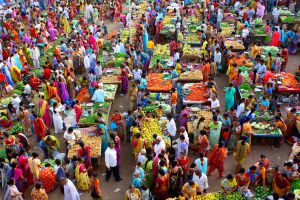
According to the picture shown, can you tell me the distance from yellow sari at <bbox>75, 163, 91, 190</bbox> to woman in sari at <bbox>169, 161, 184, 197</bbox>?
8.26 ft

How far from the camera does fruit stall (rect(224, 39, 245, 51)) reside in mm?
18391

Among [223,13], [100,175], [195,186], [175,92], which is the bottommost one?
[100,175]

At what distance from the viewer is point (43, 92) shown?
48.8 feet

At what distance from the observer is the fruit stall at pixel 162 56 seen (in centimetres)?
1699

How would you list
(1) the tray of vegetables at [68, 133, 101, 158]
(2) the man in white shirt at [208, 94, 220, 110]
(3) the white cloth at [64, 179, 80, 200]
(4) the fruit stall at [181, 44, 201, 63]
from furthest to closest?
(4) the fruit stall at [181, 44, 201, 63], (2) the man in white shirt at [208, 94, 220, 110], (1) the tray of vegetables at [68, 133, 101, 158], (3) the white cloth at [64, 179, 80, 200]

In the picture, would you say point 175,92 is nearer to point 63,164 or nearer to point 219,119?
point 219,119

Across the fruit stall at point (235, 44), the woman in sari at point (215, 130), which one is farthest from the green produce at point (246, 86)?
the fruit stall at point (235, 44)

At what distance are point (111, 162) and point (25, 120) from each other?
14.0 feet

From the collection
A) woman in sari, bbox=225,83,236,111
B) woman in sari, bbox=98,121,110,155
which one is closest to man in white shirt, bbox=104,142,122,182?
woman in sari, bbox=98,121,110,155

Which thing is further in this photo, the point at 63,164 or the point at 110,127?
the point at 110,127

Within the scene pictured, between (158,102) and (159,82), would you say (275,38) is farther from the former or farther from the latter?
(158,102)

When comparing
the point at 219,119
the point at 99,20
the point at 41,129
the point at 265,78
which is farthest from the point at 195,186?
the point at 99,20

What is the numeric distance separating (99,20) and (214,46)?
10.4m

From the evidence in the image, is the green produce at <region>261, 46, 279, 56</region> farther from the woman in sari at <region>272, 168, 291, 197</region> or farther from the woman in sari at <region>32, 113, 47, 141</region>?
the woman in sari at <region>32, 113, 47, 141</region>
